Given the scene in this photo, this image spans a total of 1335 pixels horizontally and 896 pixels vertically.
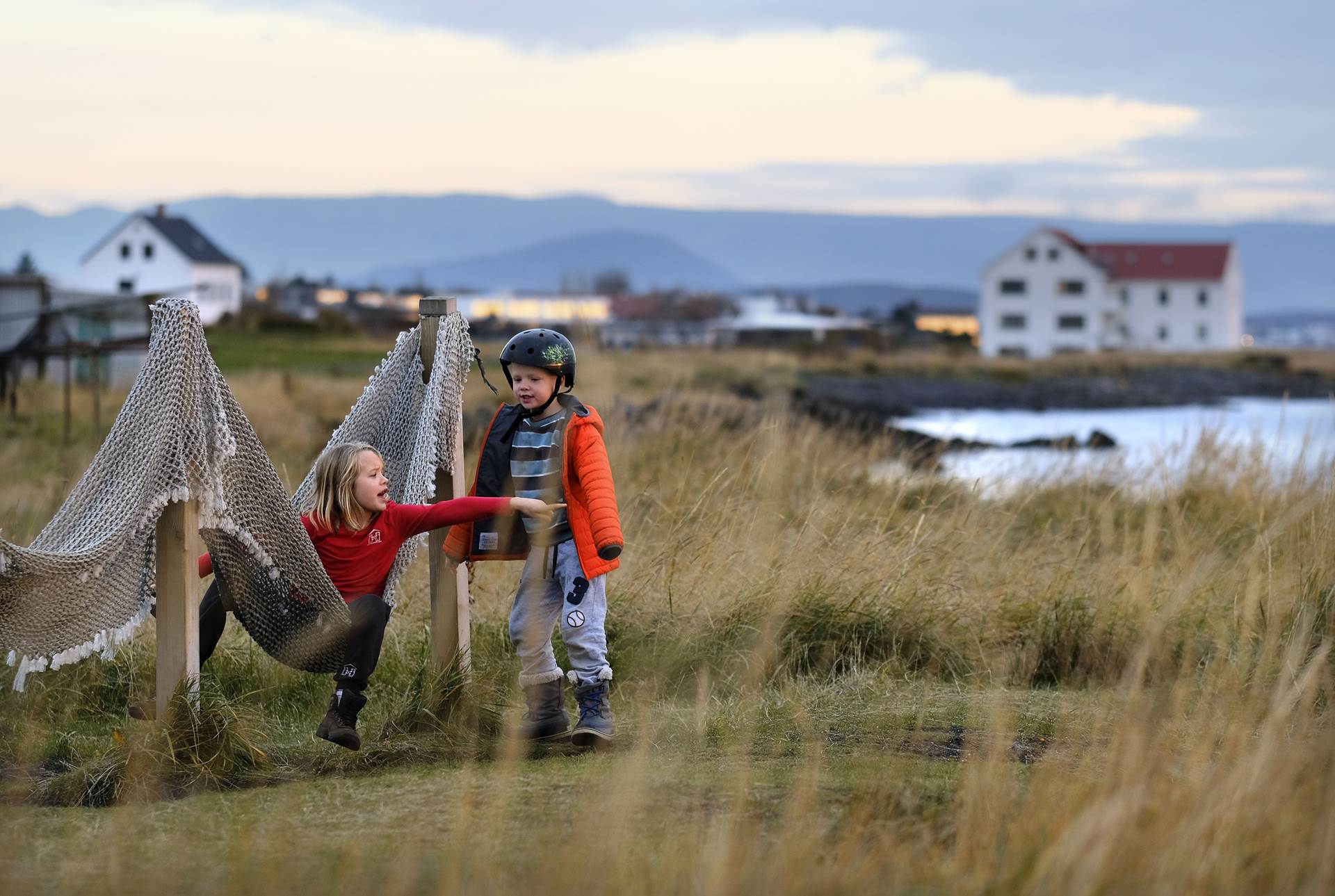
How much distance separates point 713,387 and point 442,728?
2691 centimetres

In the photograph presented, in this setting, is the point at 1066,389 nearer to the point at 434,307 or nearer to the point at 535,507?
the point at 434,307

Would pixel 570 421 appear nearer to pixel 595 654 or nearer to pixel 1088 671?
pixel 595 654

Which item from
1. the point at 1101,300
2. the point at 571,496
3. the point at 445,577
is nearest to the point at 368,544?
the point at 445,577

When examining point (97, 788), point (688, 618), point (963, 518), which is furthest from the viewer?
point (963, 518)

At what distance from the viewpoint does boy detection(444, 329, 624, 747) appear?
5.28 m

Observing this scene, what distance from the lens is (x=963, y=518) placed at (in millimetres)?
8180

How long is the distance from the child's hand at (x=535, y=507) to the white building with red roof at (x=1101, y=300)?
79.9m

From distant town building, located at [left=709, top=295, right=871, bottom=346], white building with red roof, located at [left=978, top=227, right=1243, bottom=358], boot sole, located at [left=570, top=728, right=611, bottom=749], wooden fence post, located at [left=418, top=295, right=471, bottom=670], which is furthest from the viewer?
white building with red roof, located at [left=978, top=227, right=1243, bottom=358]

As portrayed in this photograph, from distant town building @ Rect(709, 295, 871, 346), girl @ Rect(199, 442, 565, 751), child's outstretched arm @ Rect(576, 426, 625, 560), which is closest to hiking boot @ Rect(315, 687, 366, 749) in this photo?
girl @ Rect(199, 442, 565, 751)

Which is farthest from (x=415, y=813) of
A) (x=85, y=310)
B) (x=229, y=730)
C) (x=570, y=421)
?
(x=85, y=310)

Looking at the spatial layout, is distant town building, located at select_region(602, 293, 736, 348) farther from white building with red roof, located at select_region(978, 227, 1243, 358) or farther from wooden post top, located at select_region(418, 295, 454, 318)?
wooden post top, located at select_region(418, 295, 454, 318)

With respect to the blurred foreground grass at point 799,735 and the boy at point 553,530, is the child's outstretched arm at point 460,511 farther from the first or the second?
the blurred foreground grass at point 799,735

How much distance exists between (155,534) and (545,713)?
151 centimetres

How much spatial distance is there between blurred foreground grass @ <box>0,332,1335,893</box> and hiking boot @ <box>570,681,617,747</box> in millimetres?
97
